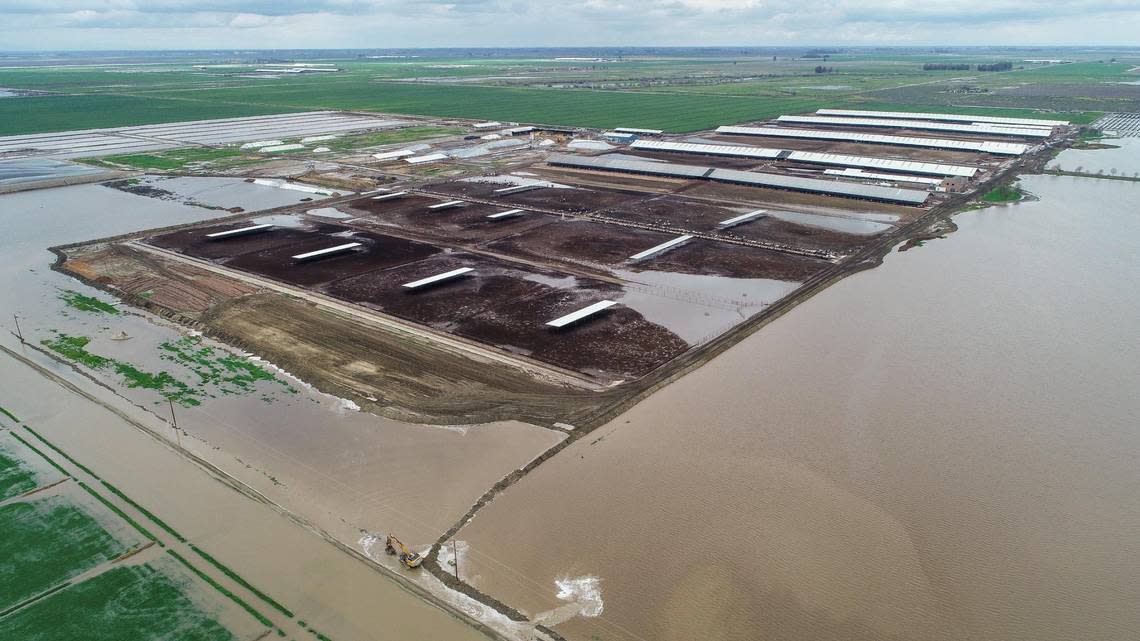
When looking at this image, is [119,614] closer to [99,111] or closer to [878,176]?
[878,176]

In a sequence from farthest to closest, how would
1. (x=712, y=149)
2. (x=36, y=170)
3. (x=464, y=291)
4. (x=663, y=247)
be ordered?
(x=712, y=149)
(x=36, y=170)
(x=663, y=247)
(x=464, y=291)

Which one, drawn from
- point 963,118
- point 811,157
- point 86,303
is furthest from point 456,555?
point 963,118

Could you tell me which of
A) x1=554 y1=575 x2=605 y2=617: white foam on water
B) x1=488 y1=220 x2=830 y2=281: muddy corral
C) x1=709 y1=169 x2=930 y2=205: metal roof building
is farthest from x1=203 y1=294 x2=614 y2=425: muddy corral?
x1=709 y1=169 x2=930 y2=205: metal roof building

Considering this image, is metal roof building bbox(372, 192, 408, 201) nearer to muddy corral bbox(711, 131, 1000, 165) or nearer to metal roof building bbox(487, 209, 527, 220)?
metal roof building bbox(487, 209, 527, 220)

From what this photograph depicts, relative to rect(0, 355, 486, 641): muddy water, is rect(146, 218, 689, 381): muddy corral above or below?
above

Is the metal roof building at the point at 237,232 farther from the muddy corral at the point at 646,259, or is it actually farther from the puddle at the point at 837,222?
the puddle at the point at 837,222

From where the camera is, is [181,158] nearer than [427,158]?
No
